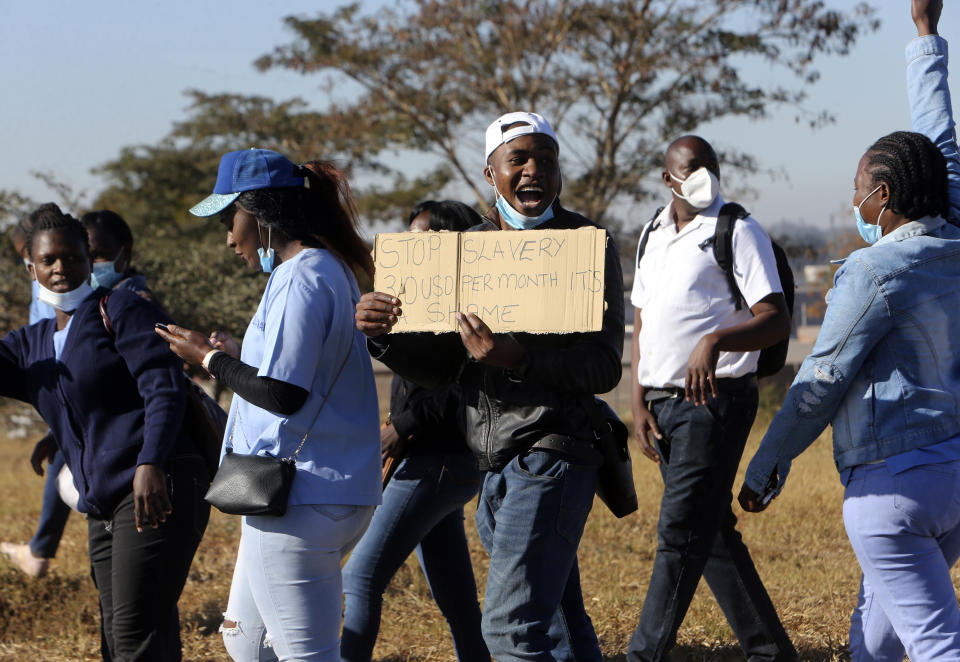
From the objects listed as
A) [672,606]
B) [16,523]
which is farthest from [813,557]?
[16,523]

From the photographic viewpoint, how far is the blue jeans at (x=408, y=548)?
4.07 metres

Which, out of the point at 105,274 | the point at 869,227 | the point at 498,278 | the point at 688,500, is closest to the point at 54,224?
the point at 105,274

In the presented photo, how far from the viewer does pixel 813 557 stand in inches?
265

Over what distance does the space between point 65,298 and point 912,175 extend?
9.40 ft

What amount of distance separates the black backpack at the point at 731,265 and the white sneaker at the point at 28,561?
4245mm

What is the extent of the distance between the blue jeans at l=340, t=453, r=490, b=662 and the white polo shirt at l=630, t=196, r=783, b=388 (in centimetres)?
85

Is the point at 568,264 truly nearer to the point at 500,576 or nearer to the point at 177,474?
the point at 500,576

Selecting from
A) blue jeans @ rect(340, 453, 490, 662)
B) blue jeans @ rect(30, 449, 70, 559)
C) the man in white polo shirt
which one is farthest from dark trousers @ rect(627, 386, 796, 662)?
blue jeans @ rect(30, 449, 70, 559)

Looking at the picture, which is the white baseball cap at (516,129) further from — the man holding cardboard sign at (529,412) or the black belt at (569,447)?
the black belt at (569,447)

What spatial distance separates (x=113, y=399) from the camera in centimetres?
391

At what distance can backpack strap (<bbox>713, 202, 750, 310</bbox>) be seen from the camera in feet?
13.8

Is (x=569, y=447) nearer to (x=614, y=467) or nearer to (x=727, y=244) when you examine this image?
(x=614, y=467)

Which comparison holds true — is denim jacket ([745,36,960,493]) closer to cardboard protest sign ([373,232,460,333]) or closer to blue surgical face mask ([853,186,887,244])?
blue surgical face mask ([853,186,887,244])

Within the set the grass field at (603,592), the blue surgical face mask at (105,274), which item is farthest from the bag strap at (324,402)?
the blue surgical face mask at (105,274)
